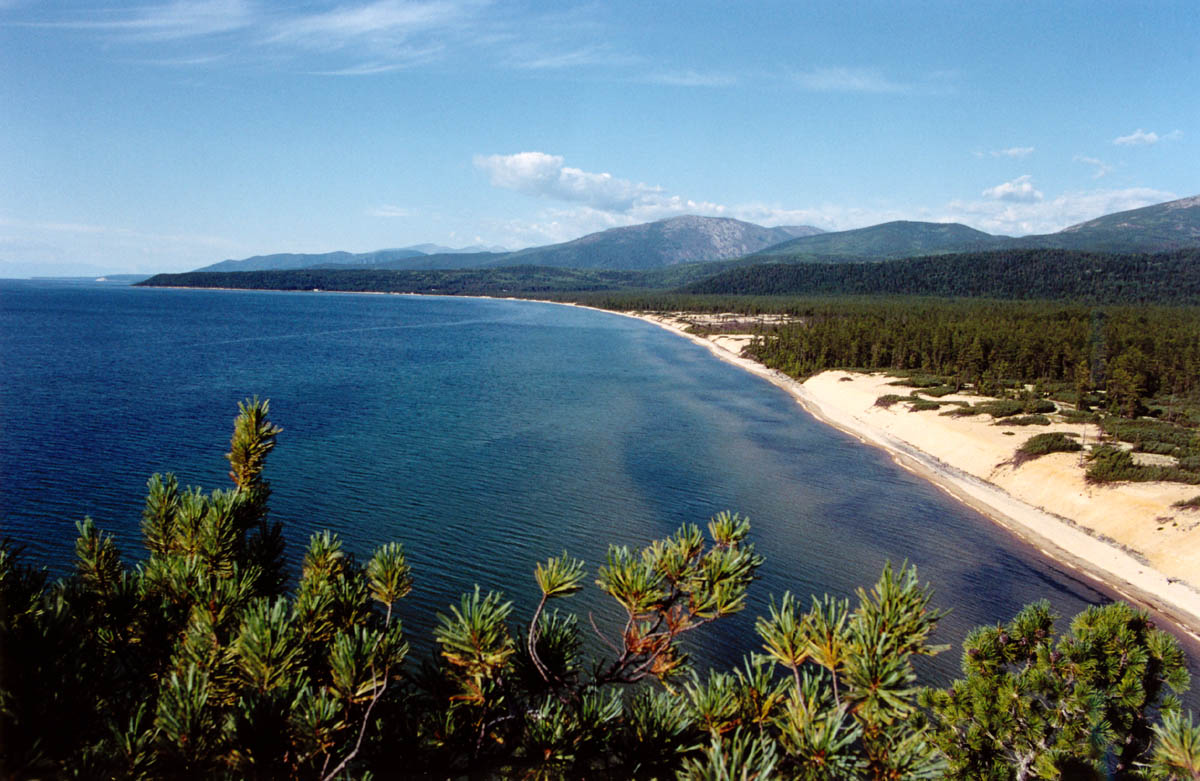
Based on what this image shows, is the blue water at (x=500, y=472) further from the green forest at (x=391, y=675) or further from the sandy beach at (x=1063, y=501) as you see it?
the green forest at (x=391, y=675)

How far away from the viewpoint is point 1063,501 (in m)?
35.3

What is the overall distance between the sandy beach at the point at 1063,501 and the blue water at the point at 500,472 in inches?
76.4

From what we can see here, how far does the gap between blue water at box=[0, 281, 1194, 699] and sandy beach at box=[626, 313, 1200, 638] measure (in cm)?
194

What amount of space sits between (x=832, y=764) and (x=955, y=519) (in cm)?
3523

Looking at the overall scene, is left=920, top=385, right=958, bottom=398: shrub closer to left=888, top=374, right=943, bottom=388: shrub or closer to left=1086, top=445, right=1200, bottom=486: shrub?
left=888, top=374, right=943, bottom=388: shrub

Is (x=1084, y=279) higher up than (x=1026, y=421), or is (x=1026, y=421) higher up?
(x=1084, y=279)

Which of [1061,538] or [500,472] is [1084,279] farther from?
[500,472]

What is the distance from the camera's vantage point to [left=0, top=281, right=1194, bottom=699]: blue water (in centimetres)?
2505

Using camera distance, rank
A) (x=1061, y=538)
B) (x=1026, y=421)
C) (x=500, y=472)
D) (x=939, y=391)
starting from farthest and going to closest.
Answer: (x=939, y=391)
(x=1026, y=421)
(x=500, y=472)
(x=1061, y=538)

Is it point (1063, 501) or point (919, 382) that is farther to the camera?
point (919, 382)

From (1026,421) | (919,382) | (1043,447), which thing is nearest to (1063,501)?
(1043,447)

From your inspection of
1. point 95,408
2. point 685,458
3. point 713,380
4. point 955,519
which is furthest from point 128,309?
point 955,519

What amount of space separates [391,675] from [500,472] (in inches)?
1220

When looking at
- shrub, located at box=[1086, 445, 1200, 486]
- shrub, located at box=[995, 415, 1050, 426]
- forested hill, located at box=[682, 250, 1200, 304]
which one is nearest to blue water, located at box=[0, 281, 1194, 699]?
shrub, located at box=[1086, 445, 1200, 486]
